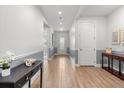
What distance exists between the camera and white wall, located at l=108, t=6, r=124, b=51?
4824 mm

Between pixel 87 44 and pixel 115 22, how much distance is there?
175 centimetres

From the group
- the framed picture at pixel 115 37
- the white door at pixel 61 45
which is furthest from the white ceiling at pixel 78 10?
the white door at pixel 61 45

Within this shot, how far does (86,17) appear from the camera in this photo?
6430 mm

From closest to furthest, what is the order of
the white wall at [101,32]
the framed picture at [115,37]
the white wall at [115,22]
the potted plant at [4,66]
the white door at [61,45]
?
the potted plant at [4,66]
the white wall at [115,22]
the framed picture at [115,37]
the white wall at [101,32]
the white door at [61,45]

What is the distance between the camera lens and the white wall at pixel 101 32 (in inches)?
252

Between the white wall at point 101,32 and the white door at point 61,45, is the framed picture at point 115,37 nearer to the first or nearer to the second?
the white wall at point 101,32

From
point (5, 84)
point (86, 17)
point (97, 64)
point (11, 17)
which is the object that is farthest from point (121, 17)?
point (5, 84)

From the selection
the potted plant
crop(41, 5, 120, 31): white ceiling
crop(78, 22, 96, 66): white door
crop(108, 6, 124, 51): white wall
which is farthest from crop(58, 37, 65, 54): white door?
the potted plant

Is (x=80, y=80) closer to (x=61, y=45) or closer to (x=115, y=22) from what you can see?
(x=115, y=22)

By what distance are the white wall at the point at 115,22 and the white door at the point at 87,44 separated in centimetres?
80

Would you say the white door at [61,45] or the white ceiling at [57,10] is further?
the white door at [61,45]

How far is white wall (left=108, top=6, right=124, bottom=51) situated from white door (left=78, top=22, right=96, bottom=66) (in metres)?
0.80
